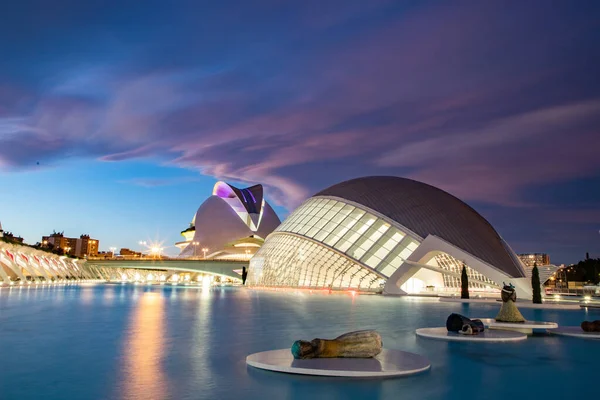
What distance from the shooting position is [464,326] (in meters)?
13.1

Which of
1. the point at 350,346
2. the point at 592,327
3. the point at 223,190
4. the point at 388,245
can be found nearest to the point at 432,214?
the point at 388,245

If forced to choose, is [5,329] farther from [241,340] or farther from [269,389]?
[269,389]

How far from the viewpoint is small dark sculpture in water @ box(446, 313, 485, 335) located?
42.9ft

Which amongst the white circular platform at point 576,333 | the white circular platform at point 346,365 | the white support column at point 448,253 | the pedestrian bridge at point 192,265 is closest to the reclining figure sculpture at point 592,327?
the white circular platform at point 576,333

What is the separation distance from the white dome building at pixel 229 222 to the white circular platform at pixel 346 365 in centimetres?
9696

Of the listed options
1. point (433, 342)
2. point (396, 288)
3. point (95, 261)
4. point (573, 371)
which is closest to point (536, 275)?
point (396, 288)

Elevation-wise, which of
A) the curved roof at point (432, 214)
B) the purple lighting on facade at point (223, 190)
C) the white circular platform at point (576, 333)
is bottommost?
the white circular platform at point (576, 333)

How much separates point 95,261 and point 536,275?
8900cm

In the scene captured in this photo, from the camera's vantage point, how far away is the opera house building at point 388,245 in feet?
125

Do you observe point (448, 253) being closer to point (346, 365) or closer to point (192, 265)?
point (346, 365)

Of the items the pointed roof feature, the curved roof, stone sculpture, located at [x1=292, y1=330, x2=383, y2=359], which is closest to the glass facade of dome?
the curved roof

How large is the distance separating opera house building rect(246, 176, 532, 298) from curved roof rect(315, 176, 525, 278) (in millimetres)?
75

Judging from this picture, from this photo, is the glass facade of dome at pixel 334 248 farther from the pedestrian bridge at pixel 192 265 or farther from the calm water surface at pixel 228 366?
the pedestrian bridge at pixel 192 265

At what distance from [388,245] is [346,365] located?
3325cm
